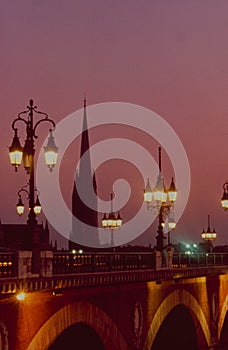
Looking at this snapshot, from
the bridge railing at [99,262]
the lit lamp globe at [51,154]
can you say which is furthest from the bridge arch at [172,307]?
the lit lamp globe at [51,154]

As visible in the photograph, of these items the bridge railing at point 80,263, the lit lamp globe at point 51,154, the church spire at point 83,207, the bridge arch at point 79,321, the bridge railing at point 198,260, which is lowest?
the bridge arch at point 79,321

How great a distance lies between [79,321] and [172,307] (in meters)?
10.9

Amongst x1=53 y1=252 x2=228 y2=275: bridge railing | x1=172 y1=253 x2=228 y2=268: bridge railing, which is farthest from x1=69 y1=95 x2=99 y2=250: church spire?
x1=53 y1=252 x2=228 y2=275: bridge railing

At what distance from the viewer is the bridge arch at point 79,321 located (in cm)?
2288

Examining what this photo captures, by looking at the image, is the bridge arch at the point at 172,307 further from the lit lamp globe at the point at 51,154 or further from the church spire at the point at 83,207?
the church spire at the point at 83,207

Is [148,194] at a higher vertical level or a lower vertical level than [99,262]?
higher

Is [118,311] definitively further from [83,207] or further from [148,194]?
[83,207]

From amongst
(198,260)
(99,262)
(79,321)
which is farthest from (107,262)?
(198,260)

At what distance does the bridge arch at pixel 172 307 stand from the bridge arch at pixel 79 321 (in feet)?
10.3

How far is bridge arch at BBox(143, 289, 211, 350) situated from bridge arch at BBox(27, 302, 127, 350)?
10.3 feet

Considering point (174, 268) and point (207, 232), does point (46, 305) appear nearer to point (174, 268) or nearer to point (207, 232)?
point (174, 268)

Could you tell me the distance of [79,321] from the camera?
25.7 meters

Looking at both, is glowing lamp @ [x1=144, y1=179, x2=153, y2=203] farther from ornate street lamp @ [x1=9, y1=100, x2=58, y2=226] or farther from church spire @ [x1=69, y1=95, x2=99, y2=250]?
church spire @ [x1=69, y1=95, x2=99, y2=250]

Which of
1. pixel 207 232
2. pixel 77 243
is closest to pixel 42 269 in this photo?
pixel 207 232
